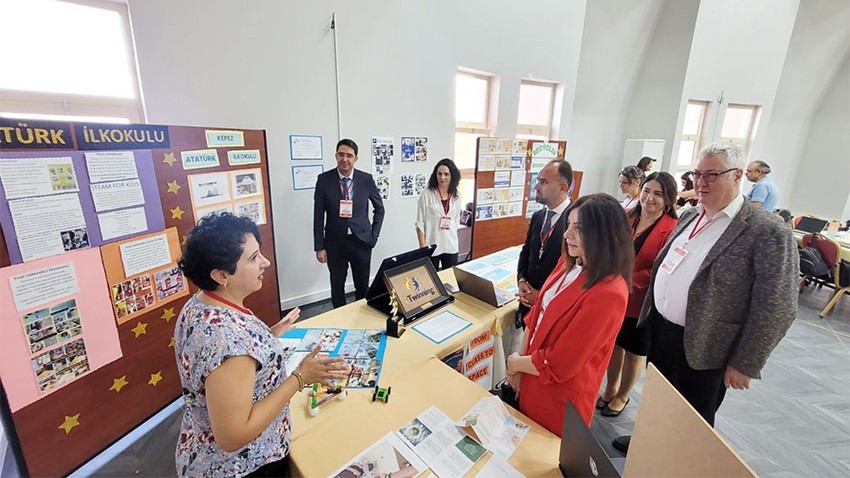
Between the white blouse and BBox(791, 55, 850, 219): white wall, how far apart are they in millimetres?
9555

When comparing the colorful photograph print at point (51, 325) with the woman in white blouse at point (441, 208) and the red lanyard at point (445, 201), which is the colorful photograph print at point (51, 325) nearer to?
the woman in white blouse at point (441, 208)

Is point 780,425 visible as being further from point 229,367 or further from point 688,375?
point 229,367

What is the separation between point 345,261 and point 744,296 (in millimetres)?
2773

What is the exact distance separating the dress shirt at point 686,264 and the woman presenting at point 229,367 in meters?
1.61

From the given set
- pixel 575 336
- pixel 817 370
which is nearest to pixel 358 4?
pixel 575 336

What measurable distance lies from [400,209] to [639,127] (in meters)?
5.76

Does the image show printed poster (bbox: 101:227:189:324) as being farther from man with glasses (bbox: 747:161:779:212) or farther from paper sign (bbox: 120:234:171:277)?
man with glasses (bbox: 747:161:779:212)

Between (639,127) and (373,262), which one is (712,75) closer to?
(639,127)

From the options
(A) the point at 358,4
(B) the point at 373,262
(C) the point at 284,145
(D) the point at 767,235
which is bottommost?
(B) the point at 373,262

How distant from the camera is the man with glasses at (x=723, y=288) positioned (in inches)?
54.8

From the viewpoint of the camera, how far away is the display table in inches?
44.1

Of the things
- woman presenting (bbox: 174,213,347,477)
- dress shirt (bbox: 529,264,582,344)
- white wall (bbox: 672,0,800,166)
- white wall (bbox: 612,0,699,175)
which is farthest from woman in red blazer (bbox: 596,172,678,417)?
white wall (bbox: 672,0,800,166)

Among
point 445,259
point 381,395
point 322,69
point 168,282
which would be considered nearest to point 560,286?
point 381,395

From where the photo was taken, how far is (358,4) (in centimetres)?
345
